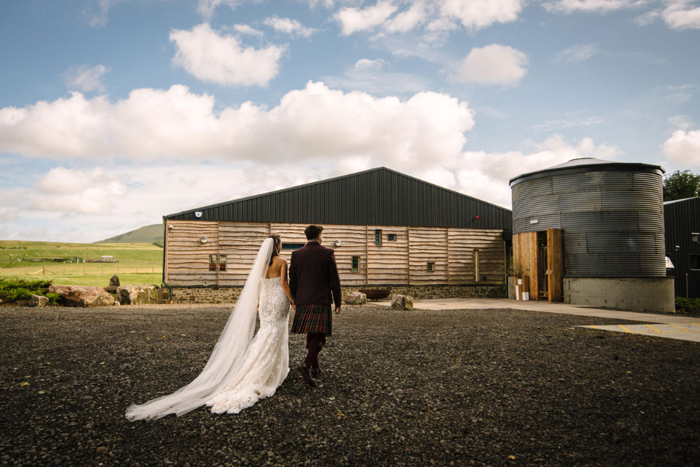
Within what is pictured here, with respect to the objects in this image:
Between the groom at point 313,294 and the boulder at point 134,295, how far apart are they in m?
15.4

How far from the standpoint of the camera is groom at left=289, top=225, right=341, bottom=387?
5.35 metres

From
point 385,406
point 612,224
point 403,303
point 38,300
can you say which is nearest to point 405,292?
point 403,303

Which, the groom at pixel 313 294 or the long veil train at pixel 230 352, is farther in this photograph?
the groom at pixel 313 294

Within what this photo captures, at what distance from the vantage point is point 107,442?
146 inches

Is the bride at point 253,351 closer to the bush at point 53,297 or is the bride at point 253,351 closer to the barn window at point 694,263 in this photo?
the bush at point 53,297

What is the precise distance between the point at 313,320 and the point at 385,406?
137cm

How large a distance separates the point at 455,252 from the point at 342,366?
18.6 meters

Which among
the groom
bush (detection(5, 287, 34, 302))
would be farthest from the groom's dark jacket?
bush (detection(5, 287, 34, 302))

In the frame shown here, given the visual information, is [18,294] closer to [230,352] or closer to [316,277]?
[230,352]

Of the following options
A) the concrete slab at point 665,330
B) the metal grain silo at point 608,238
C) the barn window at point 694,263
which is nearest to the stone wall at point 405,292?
the metal grain silo at point 608,238

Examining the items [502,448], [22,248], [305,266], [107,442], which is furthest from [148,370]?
[22,248]

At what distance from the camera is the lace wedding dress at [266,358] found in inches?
189

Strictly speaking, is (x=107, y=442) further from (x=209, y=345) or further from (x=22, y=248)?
(x=22, y=248)

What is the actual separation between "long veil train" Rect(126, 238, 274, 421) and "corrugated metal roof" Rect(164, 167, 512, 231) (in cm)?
1545
